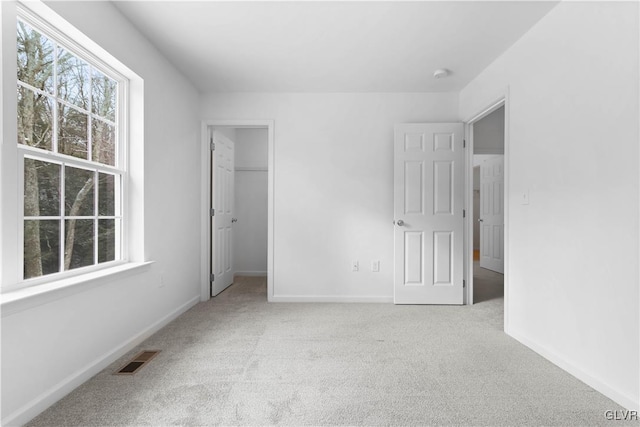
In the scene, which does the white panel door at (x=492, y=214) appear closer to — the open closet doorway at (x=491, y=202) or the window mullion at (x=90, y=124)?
the open closet doorway at (x=491, y=202)

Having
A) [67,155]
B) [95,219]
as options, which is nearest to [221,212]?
[95,219]

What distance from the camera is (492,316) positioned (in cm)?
307

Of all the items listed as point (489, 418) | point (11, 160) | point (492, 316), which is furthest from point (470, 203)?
point (11, 160)

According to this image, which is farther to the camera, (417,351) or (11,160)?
(417,351)

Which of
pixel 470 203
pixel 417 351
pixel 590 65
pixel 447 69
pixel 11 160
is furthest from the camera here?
pixel 470 203

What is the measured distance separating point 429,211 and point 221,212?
8.41 ft

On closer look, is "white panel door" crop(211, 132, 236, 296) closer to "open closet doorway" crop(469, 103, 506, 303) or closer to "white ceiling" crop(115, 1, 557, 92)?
"white ceiling" crop(115, 1, 557, 92)

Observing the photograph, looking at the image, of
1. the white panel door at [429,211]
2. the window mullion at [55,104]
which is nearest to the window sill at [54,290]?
the window mullion at [55,104]

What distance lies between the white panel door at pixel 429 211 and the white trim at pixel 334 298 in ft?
0.81

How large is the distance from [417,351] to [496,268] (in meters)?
3.86

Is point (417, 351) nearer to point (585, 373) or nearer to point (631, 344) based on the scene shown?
point (585, 373)

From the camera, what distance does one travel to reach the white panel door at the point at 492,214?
522cm

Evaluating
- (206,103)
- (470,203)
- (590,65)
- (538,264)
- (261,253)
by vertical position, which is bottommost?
(261,253)

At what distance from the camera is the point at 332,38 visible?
2443 millimetres
